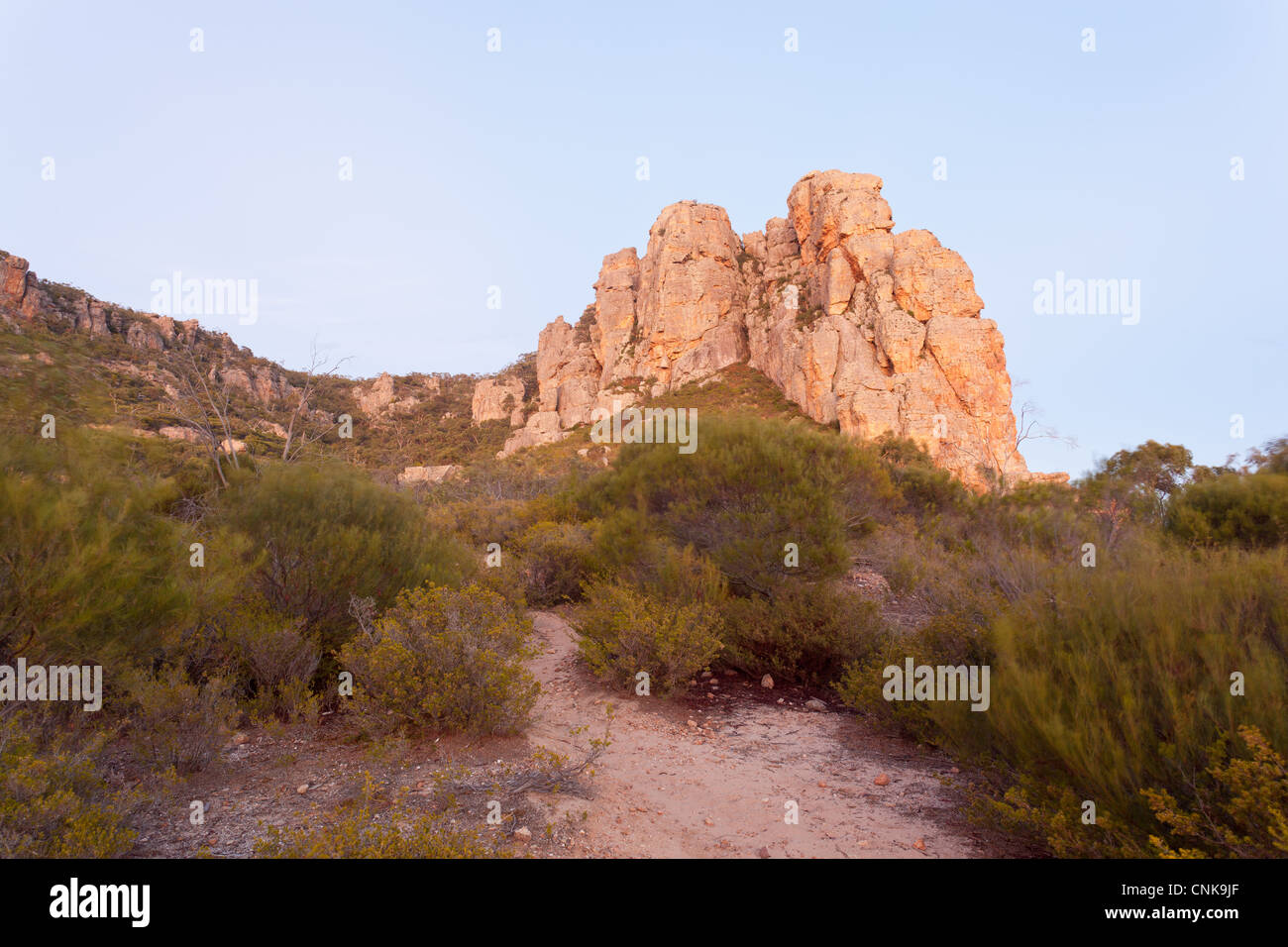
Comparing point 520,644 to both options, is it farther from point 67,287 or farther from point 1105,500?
point 67,287

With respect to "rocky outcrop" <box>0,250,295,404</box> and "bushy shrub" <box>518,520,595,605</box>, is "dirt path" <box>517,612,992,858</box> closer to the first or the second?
"bushy shrub" <box>518,520,595,605</box>

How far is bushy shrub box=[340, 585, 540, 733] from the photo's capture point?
179 inches

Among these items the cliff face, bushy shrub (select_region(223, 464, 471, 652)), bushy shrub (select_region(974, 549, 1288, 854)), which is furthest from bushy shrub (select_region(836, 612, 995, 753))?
the cliff face

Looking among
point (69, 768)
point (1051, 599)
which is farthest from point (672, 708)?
point (69, 768)

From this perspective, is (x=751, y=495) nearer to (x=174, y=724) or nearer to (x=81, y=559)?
(x=174, y=724)

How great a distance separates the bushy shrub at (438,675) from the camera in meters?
4.54

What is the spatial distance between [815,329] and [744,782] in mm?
43581

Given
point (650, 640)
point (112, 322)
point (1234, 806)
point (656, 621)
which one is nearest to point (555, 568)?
point (656, 621)

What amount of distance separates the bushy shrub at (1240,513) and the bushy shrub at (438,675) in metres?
8.37

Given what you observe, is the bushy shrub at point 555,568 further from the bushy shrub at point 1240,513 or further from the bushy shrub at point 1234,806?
the bushy shrub at point 1240,513

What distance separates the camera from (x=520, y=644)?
523 cm

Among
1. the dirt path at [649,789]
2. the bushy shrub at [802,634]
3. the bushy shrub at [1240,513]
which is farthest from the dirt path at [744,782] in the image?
the bushy shrub at [1240,513]

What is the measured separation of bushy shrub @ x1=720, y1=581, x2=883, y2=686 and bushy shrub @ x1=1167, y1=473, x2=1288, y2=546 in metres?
4.55

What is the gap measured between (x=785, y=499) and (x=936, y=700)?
11.2 feet
